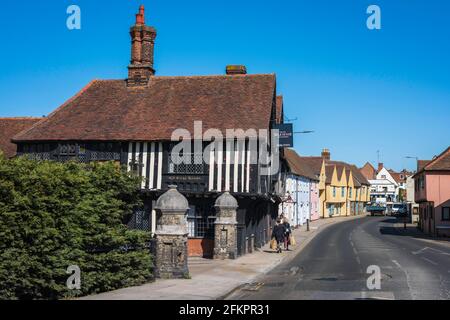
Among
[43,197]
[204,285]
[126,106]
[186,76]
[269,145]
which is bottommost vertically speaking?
[204,285]

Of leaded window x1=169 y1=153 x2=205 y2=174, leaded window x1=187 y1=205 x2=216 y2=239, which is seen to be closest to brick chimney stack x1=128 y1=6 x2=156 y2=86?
leaded window x1=169 y1=153 x2=205 y2=174

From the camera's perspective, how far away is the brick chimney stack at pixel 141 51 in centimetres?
2988

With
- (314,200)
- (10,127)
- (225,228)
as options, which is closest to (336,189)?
(314,200)

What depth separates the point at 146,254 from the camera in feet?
53.6

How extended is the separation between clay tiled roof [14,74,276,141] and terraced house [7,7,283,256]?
0.17 feet

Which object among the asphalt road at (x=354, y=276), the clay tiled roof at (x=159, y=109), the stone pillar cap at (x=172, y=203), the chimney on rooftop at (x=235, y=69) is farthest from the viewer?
the chimney on rooftop at (x=235, y=69)

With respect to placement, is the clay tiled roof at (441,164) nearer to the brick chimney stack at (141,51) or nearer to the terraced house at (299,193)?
the terraced house at (299,193)

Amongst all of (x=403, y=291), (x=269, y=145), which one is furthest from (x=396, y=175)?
(x=403, y=291)

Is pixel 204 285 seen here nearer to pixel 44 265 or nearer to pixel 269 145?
pixel 44 265

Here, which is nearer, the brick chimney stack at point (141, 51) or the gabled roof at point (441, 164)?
the brick chimney stack at point (141, 51)

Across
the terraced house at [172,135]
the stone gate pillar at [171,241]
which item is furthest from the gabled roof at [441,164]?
the stone gate pillar at [171,241]

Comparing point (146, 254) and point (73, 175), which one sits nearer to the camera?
point (73, 175)

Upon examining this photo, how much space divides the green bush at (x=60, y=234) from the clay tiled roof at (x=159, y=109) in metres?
10.4

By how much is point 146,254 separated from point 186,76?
16.2m
